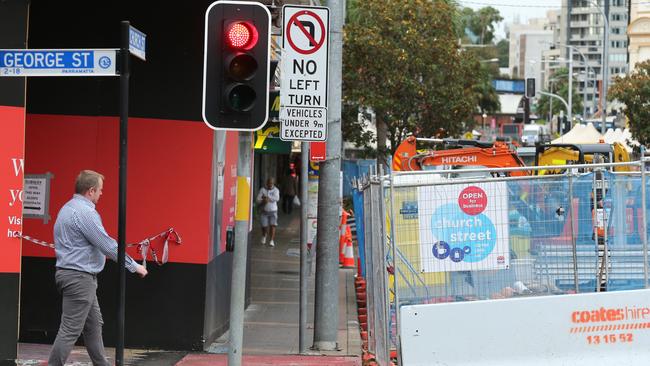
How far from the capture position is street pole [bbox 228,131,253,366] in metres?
7.29

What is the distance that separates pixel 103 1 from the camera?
1093 centimetres

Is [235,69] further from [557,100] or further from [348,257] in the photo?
[557,100]

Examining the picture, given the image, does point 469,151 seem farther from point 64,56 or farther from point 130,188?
point 64,56

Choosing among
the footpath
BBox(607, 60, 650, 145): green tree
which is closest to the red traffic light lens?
the footpath


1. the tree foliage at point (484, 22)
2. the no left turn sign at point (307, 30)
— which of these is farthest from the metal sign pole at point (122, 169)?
the tree foliage at point (484, 22)

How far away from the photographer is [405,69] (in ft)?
110

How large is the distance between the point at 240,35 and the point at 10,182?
296cm

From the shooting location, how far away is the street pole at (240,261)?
287 inches

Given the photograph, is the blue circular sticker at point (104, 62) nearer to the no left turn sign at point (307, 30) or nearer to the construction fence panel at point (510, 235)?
the construction fence panel at point (510, 235)

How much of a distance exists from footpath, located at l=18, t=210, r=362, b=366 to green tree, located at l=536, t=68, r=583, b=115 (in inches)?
4623

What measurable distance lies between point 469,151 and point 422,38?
15893 millimetres

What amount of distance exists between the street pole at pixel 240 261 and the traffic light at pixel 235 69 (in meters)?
0.23

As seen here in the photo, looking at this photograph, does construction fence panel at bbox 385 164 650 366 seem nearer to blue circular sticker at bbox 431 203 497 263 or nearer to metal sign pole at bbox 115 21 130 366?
blue circular sticker at bbox 431 203 497 263

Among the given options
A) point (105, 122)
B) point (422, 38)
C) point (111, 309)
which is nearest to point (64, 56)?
point (105, 122)
